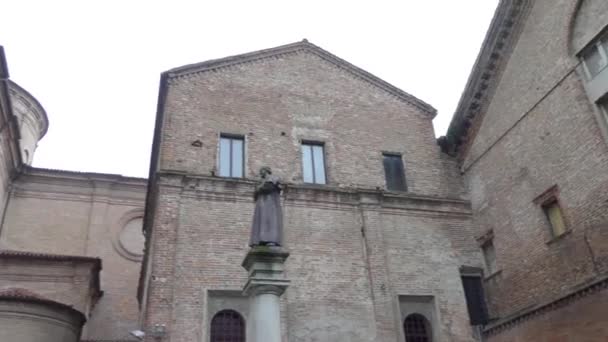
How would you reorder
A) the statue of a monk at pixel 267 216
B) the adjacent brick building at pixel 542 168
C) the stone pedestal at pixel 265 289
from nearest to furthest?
the stone pedestal at pixel 265 289, the statue of a monk at pixel 267 216, the adjacent brick building at pixel 542 168

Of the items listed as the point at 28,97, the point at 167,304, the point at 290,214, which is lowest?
the point at 167,304

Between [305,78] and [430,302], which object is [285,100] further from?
[430,302]

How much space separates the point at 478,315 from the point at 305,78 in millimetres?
8653

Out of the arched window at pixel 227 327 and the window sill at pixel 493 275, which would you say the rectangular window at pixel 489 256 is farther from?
the arched window at pixel 227 327

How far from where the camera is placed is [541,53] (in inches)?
530

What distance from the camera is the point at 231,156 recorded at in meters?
14.7

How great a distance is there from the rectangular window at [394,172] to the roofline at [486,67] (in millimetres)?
1841

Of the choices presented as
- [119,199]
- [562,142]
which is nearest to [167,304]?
[562,142]

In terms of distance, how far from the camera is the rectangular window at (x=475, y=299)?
46.2 feet

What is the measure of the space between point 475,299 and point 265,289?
25.8 feet

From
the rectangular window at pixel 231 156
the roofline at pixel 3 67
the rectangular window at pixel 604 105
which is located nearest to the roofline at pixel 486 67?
the rectangular window at pixel 604 105

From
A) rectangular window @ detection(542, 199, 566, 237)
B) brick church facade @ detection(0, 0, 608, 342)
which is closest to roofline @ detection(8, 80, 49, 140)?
brick church facade @ detection(0, 0, 608, 342)

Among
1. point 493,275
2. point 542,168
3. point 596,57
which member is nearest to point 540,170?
point 542,168

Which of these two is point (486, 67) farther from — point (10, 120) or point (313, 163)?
point (10, 120)
